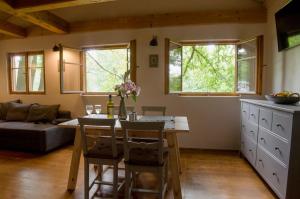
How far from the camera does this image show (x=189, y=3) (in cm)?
379

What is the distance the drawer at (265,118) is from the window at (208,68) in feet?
3.81

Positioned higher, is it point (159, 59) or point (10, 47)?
point (10, 47)

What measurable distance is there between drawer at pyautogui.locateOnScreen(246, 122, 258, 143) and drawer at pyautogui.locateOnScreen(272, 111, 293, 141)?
58 cm

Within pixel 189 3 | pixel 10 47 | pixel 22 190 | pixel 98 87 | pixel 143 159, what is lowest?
pixel 22 190

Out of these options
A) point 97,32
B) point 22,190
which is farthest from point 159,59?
point 22,190

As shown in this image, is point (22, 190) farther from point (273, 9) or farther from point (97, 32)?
point (273, 9)

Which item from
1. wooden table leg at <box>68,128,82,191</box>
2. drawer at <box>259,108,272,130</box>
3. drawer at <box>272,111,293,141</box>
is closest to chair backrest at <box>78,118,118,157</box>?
wooden table leg at <box>68,128,82,191</box>

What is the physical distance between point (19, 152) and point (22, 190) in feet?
5.30

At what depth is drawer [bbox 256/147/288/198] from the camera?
205cm

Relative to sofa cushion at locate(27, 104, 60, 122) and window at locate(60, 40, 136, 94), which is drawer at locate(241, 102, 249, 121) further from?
sofa cushion at locate(27, 104, 60, 122)

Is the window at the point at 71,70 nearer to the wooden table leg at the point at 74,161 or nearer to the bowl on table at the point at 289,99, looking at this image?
the wooden table leg at the point at 74,161

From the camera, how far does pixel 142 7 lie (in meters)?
3.95

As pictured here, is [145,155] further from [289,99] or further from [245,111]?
[245,111]

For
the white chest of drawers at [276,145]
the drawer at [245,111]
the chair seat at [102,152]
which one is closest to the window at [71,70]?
the chair seat at [102,152]
